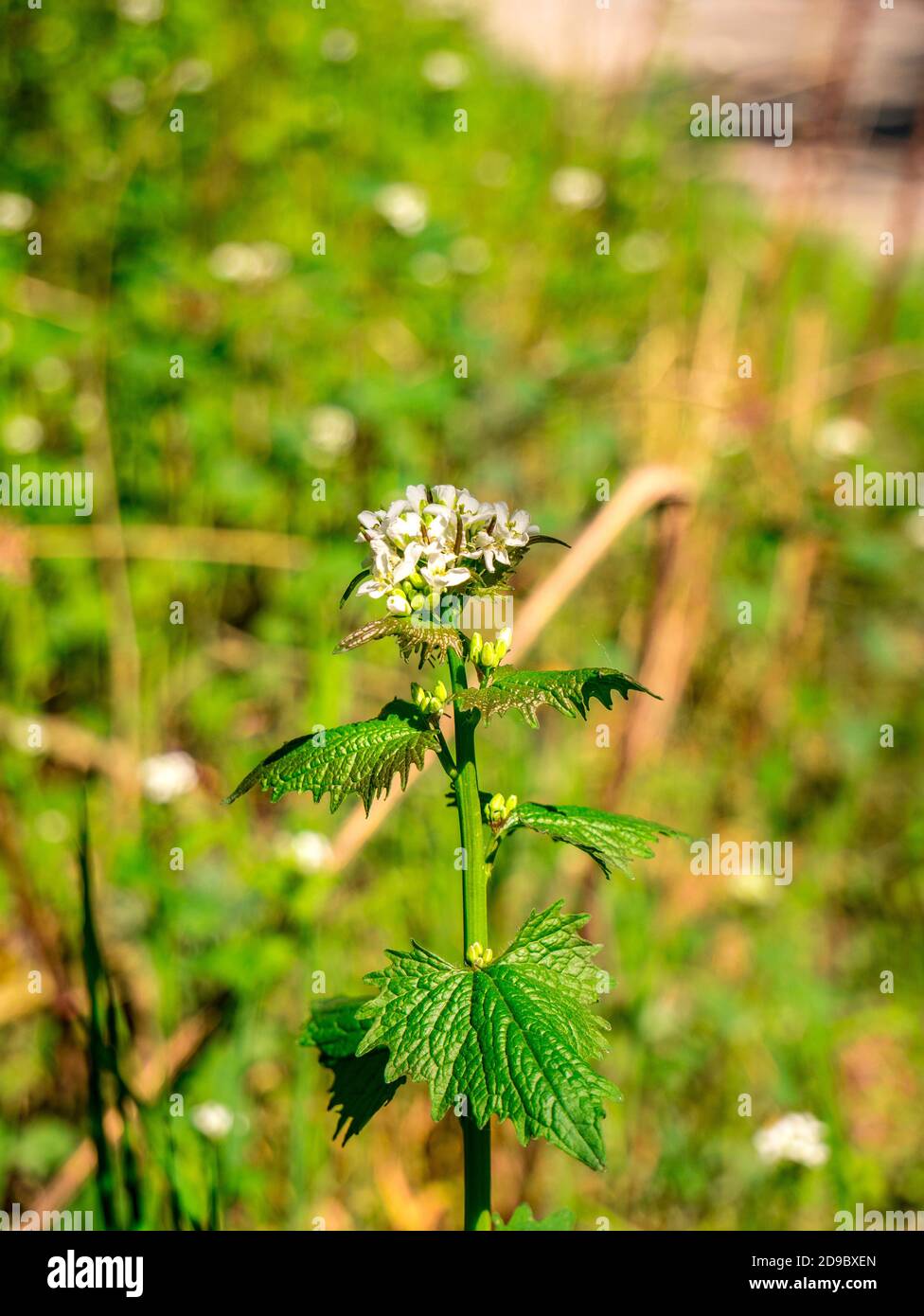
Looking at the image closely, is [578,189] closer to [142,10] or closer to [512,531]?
[142,10]

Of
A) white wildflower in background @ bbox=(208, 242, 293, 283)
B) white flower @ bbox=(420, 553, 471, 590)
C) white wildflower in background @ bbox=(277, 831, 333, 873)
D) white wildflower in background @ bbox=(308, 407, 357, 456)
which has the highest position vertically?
white wildflower in background @ bbox=(208, 242, 293, 283)

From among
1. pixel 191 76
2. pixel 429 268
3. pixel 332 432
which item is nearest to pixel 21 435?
pixel 332 432

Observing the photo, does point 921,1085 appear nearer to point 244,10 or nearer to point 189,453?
point 189,453

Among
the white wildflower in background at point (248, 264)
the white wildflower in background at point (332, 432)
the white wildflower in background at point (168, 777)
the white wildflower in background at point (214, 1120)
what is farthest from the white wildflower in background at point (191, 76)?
the white wildflower in background at point (214, 1120)

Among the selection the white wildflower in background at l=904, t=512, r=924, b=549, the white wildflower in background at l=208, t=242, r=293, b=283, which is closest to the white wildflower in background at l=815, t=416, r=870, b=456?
the white wildflower in background at l=904, t=512, r=924, b=549

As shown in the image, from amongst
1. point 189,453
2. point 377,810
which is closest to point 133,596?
point 189,453

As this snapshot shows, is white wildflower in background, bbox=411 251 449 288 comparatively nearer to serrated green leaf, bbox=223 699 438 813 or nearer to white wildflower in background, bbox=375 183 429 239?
white wildflower in background, bbox=375 183 429 239
